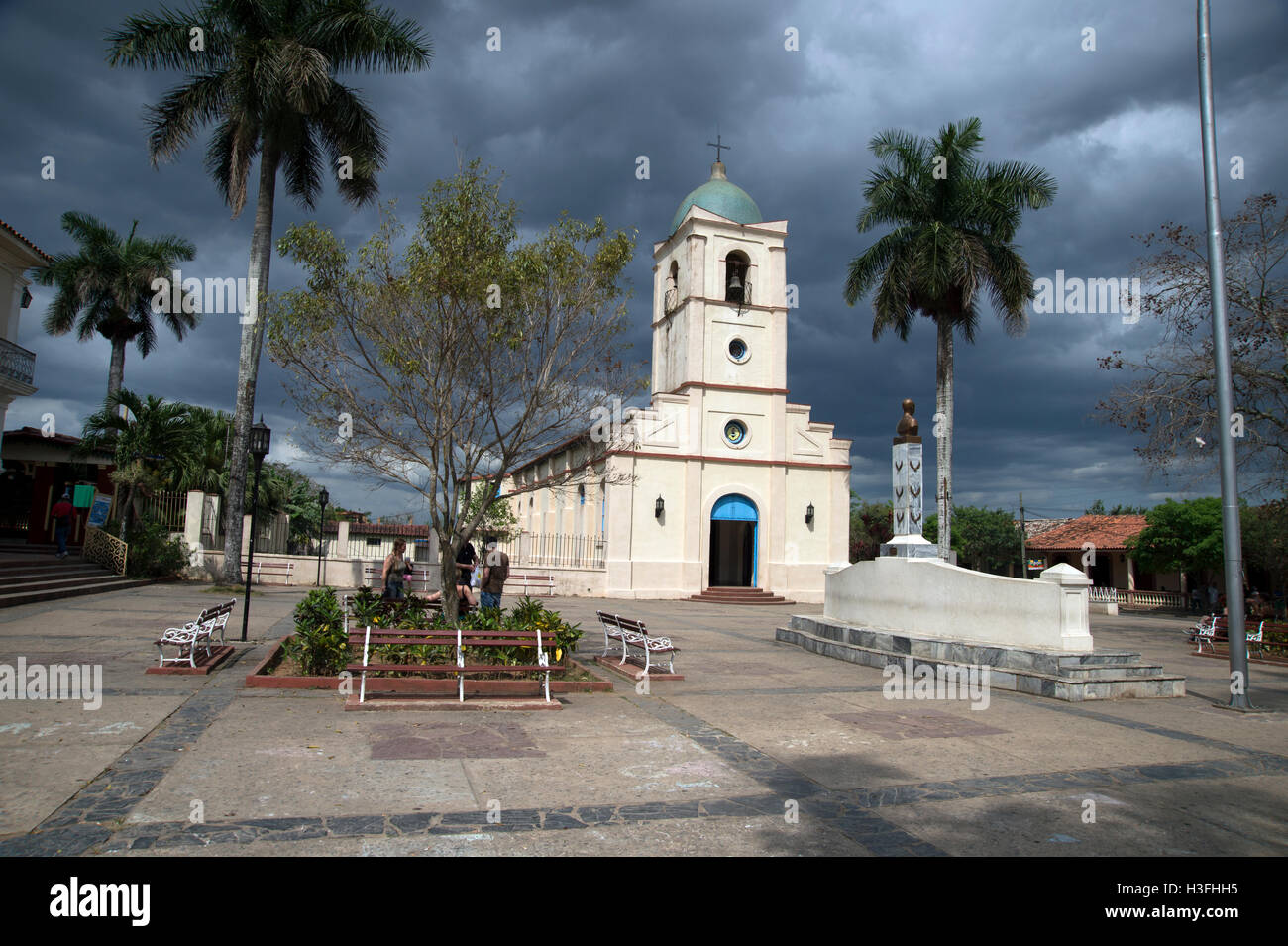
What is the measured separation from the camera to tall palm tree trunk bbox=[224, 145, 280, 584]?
1892cm

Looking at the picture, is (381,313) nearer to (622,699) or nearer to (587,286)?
(587,286)

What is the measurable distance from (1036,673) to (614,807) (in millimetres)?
7295

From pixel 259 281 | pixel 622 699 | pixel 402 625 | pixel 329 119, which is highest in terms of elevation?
pixel 329 119

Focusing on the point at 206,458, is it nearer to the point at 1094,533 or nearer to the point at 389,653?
the point at 389,653

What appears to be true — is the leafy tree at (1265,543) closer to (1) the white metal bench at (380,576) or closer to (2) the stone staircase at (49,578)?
(1) the white metal bench at (380,576)

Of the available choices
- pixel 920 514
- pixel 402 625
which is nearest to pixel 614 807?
pixel 402 625

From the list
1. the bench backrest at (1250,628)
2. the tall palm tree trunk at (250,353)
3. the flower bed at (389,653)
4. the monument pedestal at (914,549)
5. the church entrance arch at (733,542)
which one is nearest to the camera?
the flower bed at (389,653)

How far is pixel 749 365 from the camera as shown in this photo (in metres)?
28.6

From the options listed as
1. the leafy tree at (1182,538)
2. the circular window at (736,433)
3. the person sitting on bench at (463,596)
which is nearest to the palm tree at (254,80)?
the person sitting on bench at (463,596)

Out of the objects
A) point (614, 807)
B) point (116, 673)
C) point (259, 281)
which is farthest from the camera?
point (259, 281)

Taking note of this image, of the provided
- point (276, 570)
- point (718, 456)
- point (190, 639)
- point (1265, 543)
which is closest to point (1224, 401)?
point (190, 639)

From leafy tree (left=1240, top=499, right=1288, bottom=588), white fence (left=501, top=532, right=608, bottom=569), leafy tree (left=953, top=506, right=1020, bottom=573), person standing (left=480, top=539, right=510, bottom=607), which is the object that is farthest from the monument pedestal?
leafy tree (left=953, top=506, right=1020, bottom=573)

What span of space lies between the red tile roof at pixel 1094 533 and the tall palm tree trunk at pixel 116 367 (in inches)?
1922

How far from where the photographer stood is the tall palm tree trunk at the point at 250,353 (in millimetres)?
18922
